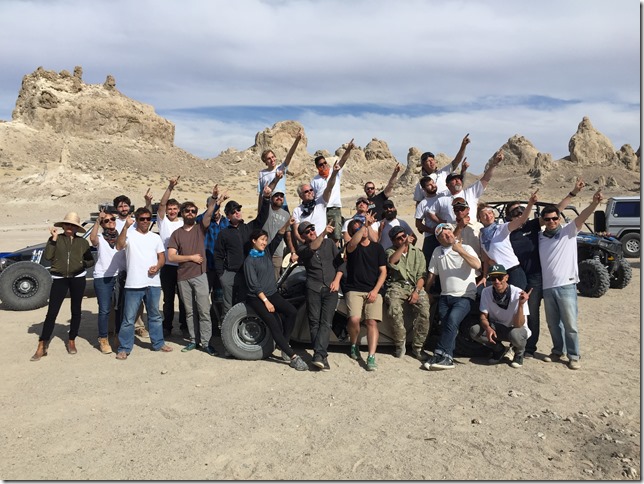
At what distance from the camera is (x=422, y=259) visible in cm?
704

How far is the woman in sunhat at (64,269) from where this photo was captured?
7.08 meters

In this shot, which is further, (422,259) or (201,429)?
(422,259)

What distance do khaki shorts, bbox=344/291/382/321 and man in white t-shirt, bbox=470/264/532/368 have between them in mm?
1147

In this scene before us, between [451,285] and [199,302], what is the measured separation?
3166 mm

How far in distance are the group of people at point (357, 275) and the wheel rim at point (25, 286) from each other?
3031 millimetres

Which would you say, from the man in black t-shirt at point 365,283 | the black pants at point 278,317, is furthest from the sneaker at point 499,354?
the black pants at point 278,317

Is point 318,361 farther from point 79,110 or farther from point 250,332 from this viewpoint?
point 79,110

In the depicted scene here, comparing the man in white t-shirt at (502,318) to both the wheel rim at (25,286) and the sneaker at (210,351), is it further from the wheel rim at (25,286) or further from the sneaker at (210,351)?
the wheel rim at (25,286)

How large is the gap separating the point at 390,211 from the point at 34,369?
491 cm

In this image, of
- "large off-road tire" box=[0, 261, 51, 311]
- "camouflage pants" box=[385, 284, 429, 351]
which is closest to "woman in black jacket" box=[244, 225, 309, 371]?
"camouflage pants" box=[385, 284, 429, 351]

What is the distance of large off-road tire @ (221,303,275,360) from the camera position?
6945 millimetres

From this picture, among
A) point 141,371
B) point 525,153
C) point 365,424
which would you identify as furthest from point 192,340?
point 525,153

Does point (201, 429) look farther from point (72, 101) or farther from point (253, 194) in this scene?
point (72, 101)

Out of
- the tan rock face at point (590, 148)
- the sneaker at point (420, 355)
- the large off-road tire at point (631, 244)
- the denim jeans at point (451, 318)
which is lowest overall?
the sneaker at point (420, 355)
